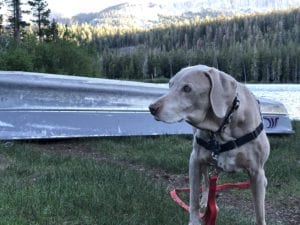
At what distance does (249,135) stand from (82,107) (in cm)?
789

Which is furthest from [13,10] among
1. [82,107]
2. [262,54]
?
[262,54]

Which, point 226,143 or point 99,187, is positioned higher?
point 226,143

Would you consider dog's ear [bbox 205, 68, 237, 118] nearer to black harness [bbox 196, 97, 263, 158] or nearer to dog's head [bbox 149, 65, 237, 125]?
dog's head [bbox 149, 65, 237, 125]

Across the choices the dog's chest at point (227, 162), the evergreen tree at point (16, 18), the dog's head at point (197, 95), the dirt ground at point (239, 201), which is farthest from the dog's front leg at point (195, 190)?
the evergreen tree at point (16, 18)

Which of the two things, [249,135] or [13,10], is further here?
[13,10]

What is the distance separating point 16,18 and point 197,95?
33.2 metres

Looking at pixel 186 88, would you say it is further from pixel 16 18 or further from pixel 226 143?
pixel 16 18

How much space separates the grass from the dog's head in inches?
58.5

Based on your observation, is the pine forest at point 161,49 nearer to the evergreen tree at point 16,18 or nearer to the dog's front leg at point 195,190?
the evergreen tree at point 16,18

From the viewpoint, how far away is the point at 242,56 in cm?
12850

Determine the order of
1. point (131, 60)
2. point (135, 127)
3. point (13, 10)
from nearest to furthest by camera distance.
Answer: point (135, 127) < point (13, 10) < point (131, 60)

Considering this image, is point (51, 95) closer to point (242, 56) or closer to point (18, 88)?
point (18, 88)

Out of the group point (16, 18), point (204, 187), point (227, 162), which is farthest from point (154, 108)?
point (16, 18)

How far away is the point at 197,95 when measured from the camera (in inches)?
179
